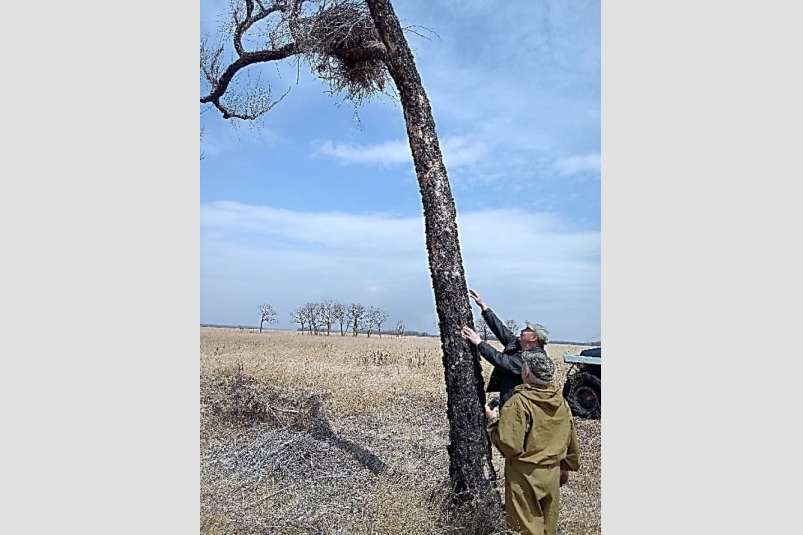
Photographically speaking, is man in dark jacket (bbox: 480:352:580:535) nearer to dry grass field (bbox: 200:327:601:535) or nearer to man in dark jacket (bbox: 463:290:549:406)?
man in dark jacket (bbox: 463:290:549:406)

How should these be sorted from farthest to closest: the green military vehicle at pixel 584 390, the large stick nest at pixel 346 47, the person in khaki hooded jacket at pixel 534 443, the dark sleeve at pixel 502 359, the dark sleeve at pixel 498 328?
the green military vehicle at pixel 584 390 → the large stick nest at pixel 346 47 → the dark sleeve at pixel 498 328 → the dark sleeve at pixel 502 359 → the person in khaki hooded jacket at pixel 534 443

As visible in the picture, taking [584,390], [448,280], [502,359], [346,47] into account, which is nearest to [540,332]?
[502,359]

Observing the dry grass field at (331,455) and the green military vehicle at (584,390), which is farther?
the green military vehicle at (584,390)

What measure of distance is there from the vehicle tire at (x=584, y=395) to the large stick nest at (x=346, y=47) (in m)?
5.39

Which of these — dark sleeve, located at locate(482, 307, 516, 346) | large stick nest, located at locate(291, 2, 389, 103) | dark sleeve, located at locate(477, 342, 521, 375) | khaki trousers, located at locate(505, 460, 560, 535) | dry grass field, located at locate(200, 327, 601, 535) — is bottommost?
dry grass field, located at locate(200, 327, 601, 535)

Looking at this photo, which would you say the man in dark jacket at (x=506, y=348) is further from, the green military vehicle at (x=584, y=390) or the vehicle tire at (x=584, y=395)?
the vehicle tire at (x=584, y=395)

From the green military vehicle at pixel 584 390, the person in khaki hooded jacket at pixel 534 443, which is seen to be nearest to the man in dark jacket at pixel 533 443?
the person in khaki hooded jacket at pixel 534 443

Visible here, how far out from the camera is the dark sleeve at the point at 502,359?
149 inches

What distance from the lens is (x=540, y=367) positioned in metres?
3.18

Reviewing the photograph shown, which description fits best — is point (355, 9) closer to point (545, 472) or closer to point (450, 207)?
point (450, 207)

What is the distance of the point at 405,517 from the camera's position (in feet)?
13.3

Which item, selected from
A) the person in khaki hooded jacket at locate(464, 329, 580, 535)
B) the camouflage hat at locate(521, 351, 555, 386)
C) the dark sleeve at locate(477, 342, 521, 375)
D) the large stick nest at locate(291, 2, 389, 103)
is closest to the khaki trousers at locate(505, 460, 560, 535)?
the person in khaki hooded jacket at locate(464, 329, 580, 535)

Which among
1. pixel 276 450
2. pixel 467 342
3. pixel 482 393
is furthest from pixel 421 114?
pixel 276 450

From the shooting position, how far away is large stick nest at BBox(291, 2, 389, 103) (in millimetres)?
5203
